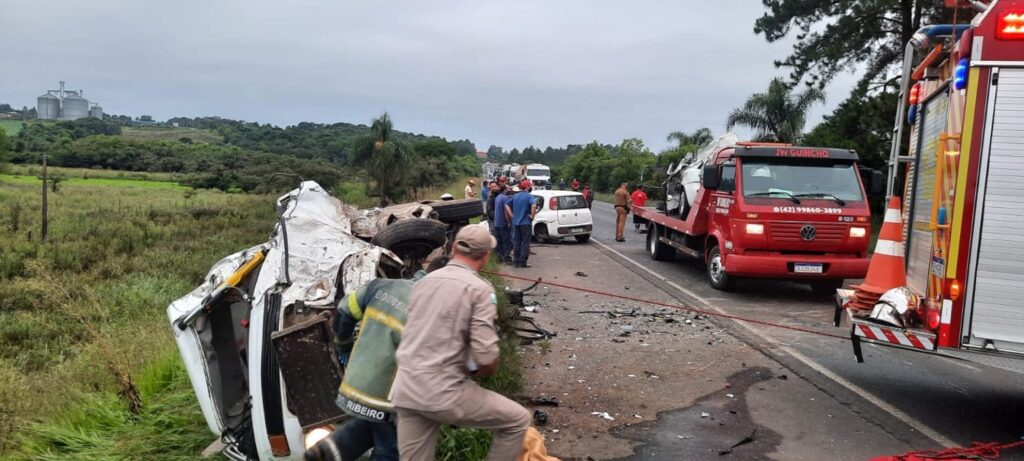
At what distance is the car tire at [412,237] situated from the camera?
7.23 metres

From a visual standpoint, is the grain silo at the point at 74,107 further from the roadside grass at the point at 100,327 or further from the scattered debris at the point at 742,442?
the scattered debris at the point at 742,442

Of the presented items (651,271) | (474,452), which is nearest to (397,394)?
(474,452)

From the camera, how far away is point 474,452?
450cm

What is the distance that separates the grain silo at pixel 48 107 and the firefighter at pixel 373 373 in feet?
399

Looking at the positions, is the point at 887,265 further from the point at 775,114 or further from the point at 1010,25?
the point at 775,114

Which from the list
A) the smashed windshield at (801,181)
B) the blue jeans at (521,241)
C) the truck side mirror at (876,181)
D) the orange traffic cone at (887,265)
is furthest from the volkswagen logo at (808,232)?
the blue jeans at (521,241)

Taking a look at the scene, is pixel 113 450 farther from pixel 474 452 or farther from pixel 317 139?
pixel 317 139

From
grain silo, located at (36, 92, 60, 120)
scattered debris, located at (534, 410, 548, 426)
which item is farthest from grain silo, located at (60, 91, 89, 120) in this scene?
scattered debris, located at (534, 410, 548, 426)

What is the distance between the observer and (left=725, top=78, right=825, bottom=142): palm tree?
32.7 metres

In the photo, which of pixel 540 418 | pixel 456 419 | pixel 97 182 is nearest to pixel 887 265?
pixel 540 418

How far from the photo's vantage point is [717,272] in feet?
37.3

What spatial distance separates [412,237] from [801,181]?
20.7 ft

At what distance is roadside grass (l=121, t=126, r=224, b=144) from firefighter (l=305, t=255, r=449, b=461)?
93550mm

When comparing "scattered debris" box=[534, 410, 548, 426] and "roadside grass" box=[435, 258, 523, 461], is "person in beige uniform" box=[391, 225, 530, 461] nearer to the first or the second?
"roadside grass" box=[435, 258, 523, 461]
